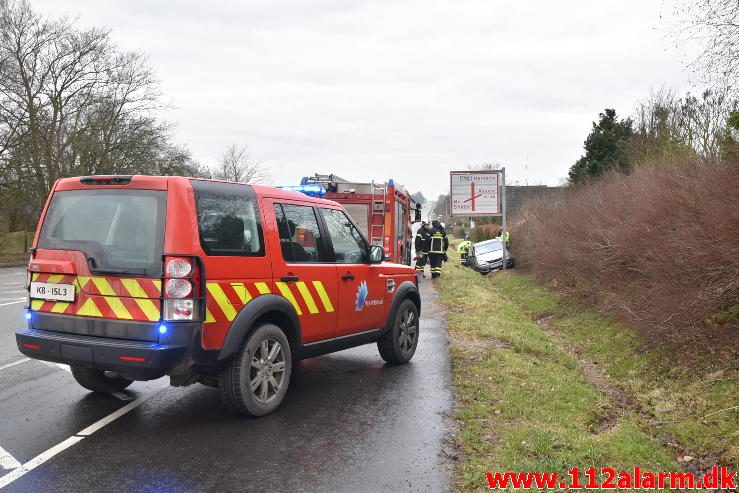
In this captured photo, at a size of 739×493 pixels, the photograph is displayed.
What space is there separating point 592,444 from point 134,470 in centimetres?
330

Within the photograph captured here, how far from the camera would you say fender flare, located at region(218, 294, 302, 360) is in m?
4.72

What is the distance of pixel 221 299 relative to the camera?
15.4ft

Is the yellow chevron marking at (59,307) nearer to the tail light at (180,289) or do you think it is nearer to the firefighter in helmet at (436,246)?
the tail light at (180,289)

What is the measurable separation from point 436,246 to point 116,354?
1464cm

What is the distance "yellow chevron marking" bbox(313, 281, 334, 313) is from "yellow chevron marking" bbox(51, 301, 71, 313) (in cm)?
208

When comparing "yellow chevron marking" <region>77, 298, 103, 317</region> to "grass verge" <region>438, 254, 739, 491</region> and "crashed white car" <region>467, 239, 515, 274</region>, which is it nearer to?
"grass verge" <region>438, 254, 739, 491</region>

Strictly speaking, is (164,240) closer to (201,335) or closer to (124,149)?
(201,335)

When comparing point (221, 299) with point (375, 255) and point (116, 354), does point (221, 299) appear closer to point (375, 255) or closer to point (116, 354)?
point (116, 354)

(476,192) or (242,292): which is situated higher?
(476,192)

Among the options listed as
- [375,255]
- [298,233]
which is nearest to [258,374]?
[298,233]

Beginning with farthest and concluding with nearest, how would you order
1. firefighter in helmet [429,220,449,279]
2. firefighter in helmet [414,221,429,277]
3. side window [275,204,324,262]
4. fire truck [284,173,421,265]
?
firefighter in helmet [414,221,429,277]
firefighter in helmet [429,220,449,279]
fire truck [284,173,421,265]
side window [275,204,324,262]

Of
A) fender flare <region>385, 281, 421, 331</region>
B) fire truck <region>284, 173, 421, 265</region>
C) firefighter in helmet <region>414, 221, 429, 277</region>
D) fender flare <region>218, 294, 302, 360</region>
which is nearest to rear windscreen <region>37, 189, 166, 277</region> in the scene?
fender flare <region>218, 294, 302, 360</region>

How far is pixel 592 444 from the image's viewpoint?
15.3 feet

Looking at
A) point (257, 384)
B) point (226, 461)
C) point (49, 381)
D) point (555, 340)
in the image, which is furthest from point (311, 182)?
point (226, 461)
